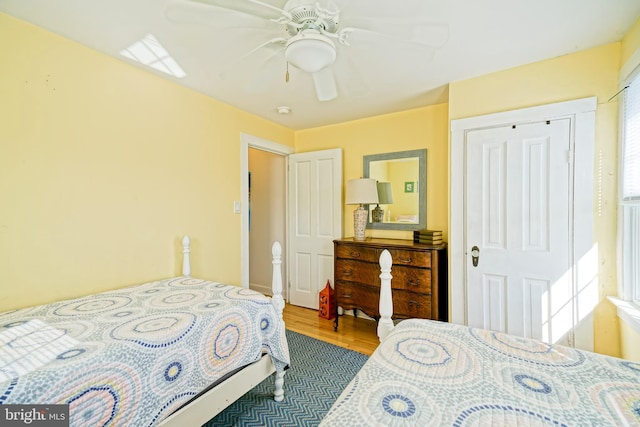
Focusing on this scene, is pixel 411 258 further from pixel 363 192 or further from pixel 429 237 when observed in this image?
pixel 363 192

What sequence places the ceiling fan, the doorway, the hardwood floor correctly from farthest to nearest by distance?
the doorway
the hardwood floor
the ceiling fan

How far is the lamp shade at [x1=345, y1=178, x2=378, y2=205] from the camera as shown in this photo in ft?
9.62

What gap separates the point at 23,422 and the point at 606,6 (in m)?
3.14

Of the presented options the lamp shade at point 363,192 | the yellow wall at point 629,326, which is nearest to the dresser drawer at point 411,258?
the lamp shade at point 363,192

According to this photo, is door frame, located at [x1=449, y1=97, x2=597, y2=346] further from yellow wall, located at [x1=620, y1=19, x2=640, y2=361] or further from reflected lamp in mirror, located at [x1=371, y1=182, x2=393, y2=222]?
reflected lamp in mirror, located at [x1=371, y1=182, x2=393, y2=222]

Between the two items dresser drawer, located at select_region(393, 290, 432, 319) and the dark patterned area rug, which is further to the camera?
dresser drawer, located at select_region(393, 290, 432, 319)

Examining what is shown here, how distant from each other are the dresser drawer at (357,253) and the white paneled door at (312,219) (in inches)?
17.6

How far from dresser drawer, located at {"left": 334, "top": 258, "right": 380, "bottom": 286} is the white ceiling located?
1666 millimetres

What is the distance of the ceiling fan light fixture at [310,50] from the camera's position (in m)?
1.31

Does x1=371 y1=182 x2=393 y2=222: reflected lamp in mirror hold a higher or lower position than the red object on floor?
higher

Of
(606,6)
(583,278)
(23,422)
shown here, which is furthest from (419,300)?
(23,422)

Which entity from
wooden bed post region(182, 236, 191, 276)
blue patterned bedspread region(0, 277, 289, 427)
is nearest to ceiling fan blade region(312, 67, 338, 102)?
blue patterned bedspread region(0, 277, 289, 427)

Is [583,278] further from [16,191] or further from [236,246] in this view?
[16,191]

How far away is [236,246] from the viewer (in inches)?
115
